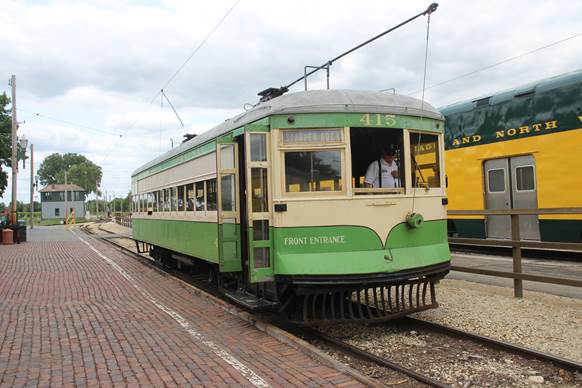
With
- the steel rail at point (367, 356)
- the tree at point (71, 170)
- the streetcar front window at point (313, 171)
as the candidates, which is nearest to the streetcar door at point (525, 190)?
the streetcar front window at point (313, 171)

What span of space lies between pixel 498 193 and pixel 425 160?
6492mm

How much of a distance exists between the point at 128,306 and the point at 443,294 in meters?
4.96

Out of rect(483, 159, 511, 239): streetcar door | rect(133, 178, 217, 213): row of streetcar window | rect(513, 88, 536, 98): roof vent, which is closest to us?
rect(133, 178, 217, 213): row of streetcar window

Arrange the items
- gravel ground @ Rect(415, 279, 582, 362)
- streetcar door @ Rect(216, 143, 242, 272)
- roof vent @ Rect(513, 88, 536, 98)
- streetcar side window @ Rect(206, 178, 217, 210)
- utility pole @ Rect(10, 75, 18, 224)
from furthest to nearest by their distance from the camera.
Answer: utility pole @ Rect(10, 75, 18, 224), roof vent @ Rect(513, 88, 536, 98), streetcar side window @ Rect(206, 178, 217, 210), streetcar door @ Rect(216, 143, 242, 272), gravel ground @ Rect(415, 279, 582, 362)

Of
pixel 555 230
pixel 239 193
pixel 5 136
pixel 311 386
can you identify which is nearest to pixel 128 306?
pixel 239 193

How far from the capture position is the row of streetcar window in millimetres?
8273

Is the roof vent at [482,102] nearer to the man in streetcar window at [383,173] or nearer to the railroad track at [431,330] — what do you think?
the man in streetcar window at [383,173]

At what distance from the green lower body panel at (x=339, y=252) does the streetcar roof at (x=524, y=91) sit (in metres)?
7.00

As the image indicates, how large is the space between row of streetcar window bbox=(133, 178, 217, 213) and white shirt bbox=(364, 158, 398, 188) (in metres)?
2.53

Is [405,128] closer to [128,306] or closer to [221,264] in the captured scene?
[221,264]

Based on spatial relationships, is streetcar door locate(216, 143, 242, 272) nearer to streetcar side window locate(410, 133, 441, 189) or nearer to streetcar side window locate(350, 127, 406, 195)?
streetcar side window locate(350, 127, 406, 195)

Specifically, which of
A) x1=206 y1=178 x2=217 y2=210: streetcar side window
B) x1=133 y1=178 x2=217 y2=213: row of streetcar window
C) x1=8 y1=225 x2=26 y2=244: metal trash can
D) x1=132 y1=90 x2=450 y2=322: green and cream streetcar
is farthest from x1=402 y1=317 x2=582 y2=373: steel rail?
x1=8 y1=225 x2=26 y2=244: metal trash can

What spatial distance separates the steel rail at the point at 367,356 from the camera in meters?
4.52

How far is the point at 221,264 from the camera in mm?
7234
